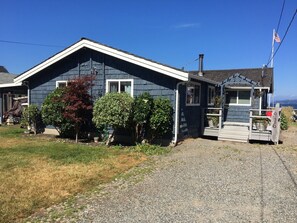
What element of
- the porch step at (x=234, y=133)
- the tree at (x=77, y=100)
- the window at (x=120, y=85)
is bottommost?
the porch step at (x=234, y=133)

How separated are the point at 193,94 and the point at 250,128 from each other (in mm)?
2899

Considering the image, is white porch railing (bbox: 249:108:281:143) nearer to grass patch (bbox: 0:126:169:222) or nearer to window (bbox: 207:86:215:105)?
window (bbox: 207:86:215:105)

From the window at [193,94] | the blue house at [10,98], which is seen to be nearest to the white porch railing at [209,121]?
the window at [193,94]

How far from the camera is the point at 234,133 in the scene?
39.8 ft

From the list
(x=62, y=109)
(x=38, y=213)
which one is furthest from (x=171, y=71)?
(x=38, y=213)

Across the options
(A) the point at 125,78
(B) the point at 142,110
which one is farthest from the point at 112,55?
(B) the point at 142,110

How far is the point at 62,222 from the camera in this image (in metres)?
3.80

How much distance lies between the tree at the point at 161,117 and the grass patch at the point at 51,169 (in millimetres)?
789

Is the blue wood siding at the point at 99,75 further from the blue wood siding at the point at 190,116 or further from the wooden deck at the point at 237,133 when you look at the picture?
the wooden deck at the point at 237,133

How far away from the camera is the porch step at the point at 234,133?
11820mm

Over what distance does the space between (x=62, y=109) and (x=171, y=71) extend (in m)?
4.77

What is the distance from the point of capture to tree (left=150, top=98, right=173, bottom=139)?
9.57m

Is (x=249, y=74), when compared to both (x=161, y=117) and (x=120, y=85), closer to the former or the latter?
(x=120, y=85)

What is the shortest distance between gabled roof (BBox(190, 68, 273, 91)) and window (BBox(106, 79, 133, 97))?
31.5ft
